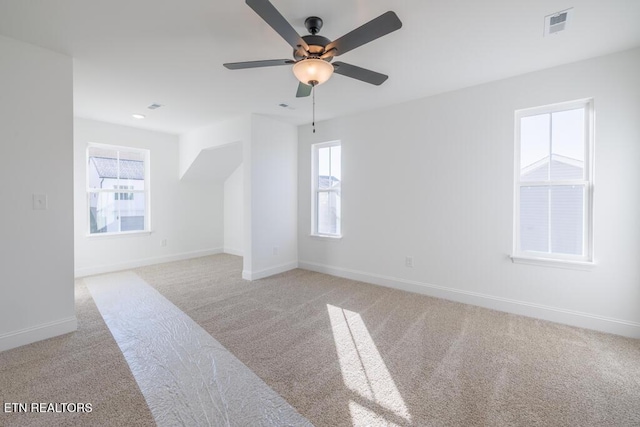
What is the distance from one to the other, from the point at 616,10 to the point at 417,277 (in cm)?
300

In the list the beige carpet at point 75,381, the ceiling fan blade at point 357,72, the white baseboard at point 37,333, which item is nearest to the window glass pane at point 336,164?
the ceiling fan blade at point 357,72

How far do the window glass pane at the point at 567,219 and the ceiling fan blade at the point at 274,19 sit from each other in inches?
116

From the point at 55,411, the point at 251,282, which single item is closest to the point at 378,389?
the point at 55,411

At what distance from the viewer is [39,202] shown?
247 centimetres

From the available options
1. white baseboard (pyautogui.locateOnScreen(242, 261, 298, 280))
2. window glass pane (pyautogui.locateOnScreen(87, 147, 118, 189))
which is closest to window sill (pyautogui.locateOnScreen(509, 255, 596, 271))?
white baseboard (pyautogui.locateOnScreen(242, 261, 298, 280))

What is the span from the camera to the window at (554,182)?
109 inches

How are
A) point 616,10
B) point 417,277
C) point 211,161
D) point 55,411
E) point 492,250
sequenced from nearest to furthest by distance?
point 55,411 → point 616,10 → point 492,250 → point 417,277 → point 211,161

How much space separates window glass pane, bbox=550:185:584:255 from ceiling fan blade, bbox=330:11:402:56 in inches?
101

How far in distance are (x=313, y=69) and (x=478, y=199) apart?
97.5 inches

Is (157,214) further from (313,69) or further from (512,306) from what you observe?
(512,306)

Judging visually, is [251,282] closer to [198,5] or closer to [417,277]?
[417,277]

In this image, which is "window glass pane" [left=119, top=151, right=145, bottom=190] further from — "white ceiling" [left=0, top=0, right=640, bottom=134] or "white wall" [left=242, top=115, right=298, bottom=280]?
"white wall" [left=242, top=115, right=298, bottom=280]

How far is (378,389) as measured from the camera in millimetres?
Answer: 1830

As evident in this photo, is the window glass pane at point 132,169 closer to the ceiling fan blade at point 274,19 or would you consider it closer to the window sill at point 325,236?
the window sill at point 325,236
